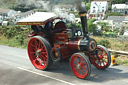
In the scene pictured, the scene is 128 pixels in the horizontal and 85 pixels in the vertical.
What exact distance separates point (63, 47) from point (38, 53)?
1038 mm

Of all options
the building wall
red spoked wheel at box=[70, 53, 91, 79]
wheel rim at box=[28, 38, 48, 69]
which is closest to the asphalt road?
red spoked wheel at box=[70, 53, 91, 79]

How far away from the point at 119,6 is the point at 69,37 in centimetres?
6868

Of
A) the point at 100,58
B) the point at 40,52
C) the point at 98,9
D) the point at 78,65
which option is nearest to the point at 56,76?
the point at 78,65

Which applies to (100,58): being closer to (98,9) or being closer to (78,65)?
(78,65)

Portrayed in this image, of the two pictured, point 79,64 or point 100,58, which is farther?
point 100,58

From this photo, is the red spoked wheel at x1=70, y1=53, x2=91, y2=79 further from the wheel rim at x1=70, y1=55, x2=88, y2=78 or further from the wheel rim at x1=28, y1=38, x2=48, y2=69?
the wheel rim at x1=28, y1=38, x2=48, y2=69

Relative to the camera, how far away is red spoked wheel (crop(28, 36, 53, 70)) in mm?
5473

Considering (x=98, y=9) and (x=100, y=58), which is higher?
(x=98, y=9)

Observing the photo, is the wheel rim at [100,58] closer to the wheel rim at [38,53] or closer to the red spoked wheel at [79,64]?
the red spoked wheel at [79,64]

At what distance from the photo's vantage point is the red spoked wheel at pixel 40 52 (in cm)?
547

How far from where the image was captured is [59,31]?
618 centimetres

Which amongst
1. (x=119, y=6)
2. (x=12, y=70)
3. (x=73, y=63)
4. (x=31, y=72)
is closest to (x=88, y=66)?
(x=73, y=63)

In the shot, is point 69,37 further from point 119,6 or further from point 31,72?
point 119,6

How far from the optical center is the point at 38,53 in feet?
19.1
